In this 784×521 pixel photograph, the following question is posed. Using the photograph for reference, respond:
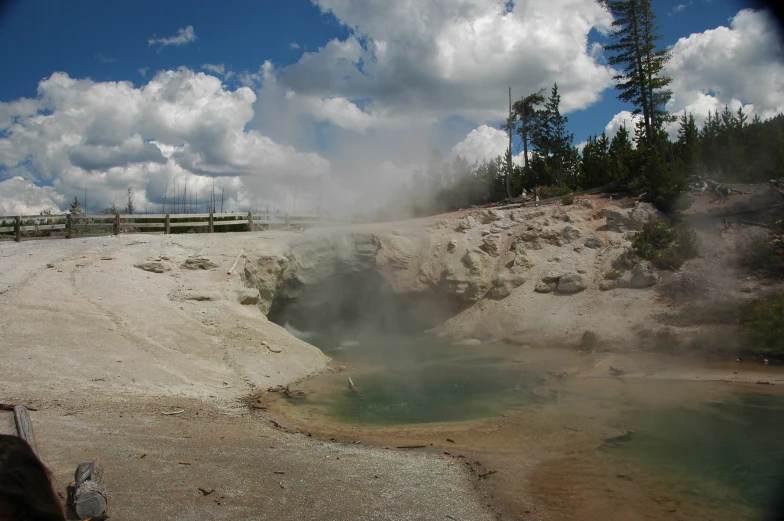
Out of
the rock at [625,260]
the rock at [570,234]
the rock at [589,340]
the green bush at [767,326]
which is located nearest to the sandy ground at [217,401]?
the rock at [589,340]

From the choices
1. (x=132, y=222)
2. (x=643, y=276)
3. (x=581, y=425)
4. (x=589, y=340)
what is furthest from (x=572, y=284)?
(x=132, y=222)

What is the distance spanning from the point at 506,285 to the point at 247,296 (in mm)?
9951

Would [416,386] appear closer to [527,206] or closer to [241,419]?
[241,419]

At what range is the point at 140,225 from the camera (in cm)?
1955

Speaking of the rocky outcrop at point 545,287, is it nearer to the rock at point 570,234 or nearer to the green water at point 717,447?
the rock at point 570,234

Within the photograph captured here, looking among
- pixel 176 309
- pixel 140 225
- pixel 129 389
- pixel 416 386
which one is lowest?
pixel 416 386

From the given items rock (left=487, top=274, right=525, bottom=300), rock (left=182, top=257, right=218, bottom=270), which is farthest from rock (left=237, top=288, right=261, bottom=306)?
rock (left=487, top=274, right=525, bottom=300)

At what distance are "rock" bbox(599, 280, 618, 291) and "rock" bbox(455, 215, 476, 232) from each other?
21.4ft

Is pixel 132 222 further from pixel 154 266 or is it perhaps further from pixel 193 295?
pixel 193 295

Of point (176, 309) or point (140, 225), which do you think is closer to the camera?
point (176, 309)

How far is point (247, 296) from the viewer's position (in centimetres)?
1503

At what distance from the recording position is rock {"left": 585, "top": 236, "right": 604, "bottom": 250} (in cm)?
2045

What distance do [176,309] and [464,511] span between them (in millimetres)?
9470

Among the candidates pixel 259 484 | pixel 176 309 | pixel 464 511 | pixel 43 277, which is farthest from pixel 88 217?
pixel 464 511
